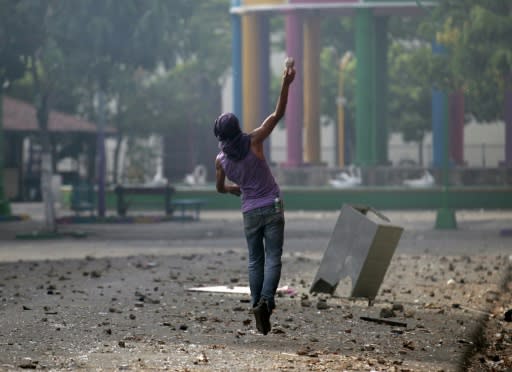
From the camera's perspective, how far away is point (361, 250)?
48.5 ft

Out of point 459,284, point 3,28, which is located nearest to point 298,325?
point 459,284

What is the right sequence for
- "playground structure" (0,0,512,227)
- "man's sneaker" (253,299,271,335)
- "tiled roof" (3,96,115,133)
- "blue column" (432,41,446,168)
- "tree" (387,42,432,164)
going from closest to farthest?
"man's sneaker" (253,299,271,335) → "playground structure" (0,0,512,227) → "blue column" (432,41,446,168) → "tiled roof" (3,96,115,133) → "tree" (387,42,432,164)

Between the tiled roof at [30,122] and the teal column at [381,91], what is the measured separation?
10.4 m

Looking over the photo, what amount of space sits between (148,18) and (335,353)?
24696 millimetres

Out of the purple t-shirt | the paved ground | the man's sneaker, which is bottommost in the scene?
the paved ground

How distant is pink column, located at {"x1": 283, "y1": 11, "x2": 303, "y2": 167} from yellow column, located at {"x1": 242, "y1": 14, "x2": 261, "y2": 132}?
1.02 meters

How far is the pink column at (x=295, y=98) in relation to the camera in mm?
46906

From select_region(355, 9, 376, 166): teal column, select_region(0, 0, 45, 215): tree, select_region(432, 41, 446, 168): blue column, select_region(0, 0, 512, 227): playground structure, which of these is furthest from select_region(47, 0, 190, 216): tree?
select_region(432, 41, 446, 168): blue column

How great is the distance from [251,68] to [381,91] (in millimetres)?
4958

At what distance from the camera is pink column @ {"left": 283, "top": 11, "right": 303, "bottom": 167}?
46906 millimetres

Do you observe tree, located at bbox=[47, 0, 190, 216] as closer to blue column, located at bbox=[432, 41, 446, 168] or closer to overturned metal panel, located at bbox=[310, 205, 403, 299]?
blue column, located at bbox=[432, 41, 446, 168]

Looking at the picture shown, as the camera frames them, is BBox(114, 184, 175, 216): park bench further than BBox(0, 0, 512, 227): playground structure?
No

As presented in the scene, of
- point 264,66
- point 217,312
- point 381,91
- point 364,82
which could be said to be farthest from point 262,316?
point 381,91

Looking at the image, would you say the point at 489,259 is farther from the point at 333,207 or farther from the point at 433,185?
the point at 433,185
